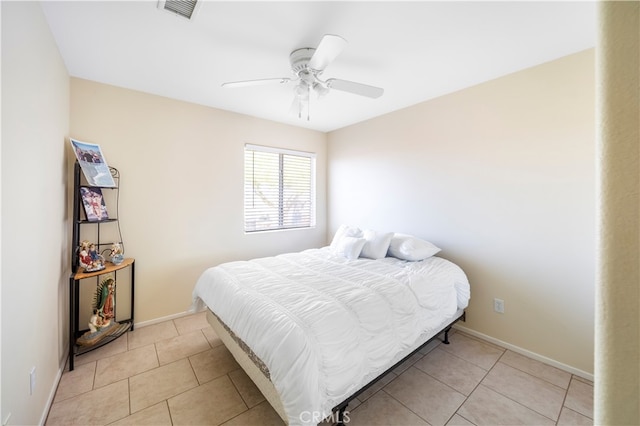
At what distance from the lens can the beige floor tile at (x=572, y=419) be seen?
164cm

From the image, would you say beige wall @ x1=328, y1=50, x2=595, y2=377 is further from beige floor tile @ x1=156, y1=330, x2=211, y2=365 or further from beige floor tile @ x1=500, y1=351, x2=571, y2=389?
beige floor tile @ x1=156, y1=330, x2=211, y2=365

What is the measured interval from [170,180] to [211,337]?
1.80 meters

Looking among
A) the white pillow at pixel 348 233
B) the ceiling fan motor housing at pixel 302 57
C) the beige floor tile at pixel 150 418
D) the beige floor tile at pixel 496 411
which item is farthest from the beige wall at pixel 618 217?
the white pillow at pixel 348 233

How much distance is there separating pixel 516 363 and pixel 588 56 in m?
2.60

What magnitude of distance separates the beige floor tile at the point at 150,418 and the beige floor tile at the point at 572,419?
252cm

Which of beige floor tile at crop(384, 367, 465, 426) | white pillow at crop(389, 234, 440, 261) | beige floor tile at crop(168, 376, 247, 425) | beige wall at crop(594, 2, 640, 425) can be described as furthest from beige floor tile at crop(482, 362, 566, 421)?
beige wall at crop(594, 2, 640, 425)

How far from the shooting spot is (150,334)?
269 centimetres

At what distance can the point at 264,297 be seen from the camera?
1.84 metres

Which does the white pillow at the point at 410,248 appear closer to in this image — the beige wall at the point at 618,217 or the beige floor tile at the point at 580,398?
the beige floor tile at the point at 580,398

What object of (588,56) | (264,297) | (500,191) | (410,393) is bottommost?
(410,393)

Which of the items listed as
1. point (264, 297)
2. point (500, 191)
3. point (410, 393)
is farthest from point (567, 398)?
point (264, 297)

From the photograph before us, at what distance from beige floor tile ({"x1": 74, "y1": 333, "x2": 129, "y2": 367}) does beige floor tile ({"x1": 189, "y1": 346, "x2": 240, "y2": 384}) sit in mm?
746

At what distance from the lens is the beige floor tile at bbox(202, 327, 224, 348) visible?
2.52 meters

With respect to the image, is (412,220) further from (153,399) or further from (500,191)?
(153,399)
